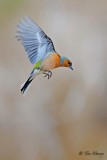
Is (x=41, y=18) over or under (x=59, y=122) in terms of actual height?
over

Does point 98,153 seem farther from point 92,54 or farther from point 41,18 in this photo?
point 41,18

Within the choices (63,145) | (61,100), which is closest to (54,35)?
(61,100)

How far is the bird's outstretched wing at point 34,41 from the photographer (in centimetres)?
156

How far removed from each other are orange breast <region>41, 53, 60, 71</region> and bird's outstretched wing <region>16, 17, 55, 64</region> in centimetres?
1

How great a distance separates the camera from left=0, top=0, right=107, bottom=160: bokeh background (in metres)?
1.64

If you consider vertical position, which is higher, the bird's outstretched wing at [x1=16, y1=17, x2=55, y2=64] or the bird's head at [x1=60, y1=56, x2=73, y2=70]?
the bird's outstretched wing at [x1=16, y1=17, x2=55, y2=64]

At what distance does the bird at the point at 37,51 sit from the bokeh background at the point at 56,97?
0.02 metres

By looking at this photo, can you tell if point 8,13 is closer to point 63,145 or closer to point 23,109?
point 23,109

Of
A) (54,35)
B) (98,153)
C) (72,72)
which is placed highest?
(54,35)

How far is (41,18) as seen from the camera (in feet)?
5.44

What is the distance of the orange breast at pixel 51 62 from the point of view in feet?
5.23

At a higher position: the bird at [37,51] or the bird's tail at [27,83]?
the bird at [37,51]

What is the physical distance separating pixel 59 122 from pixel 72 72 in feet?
0.51

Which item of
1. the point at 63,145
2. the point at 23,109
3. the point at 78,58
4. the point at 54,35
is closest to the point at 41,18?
the point at 54,35
